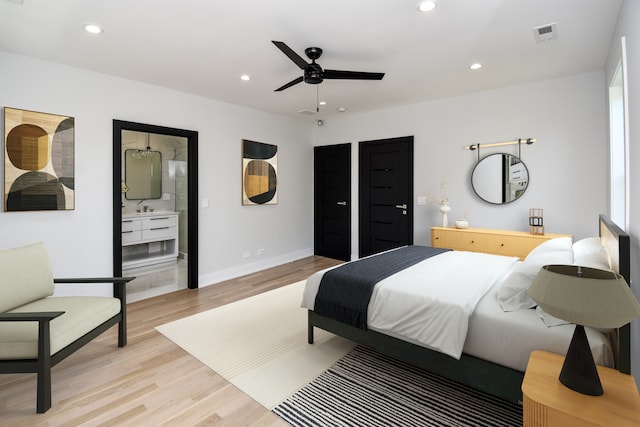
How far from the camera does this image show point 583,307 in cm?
125

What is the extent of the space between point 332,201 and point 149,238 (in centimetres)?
336

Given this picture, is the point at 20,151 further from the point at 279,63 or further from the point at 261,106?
the point at 261,106

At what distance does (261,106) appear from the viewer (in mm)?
5109

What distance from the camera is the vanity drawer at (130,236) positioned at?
5371 mm

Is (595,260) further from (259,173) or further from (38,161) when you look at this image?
(38,161)

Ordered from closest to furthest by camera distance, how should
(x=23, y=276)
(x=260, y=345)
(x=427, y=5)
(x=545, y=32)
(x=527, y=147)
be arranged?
(x=427, y=5), (x=23, y=276), (x=545, y=32), (x=260, y=345), (x=527, y=147)

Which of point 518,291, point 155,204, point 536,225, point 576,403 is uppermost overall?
point 155,204

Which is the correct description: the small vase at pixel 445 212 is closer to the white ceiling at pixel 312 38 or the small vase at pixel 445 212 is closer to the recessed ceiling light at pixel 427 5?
the white ceiling at pixel 312 38

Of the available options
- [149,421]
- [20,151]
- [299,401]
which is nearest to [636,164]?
[299,401]

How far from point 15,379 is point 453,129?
535 cm

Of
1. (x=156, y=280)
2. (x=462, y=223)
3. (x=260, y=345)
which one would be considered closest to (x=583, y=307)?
(x=260, y=345)

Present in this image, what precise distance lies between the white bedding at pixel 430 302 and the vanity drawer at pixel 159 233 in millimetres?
4123

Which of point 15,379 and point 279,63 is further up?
point 279,63

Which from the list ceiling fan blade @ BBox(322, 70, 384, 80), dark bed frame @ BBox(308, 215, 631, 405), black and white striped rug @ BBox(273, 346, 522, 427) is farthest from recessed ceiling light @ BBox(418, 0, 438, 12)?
black and white striped rug @ BBox(273, 346, 522, 427)
